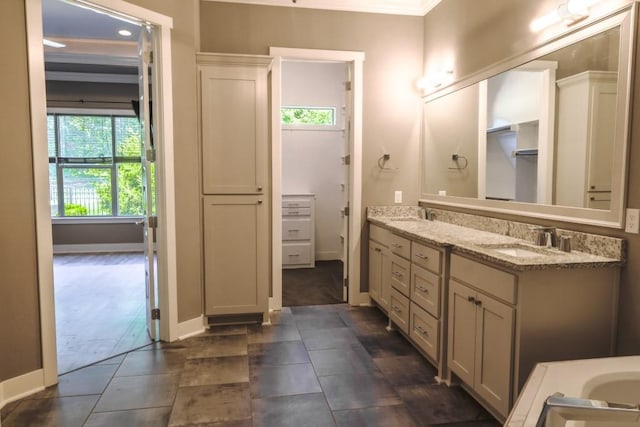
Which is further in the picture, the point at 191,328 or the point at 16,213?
the point at 191,328

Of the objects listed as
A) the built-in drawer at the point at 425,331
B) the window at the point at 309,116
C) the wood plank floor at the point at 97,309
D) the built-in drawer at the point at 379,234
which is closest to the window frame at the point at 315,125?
the window at the point at 309,116

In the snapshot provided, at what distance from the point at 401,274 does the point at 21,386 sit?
2.56 meters

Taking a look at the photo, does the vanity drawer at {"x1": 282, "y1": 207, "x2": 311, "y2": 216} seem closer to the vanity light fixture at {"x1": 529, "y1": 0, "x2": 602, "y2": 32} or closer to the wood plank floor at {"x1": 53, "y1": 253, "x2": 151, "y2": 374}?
the wood plank floor at {"x1": 53, "y1": 253, "x2": 151, "y2": 374}

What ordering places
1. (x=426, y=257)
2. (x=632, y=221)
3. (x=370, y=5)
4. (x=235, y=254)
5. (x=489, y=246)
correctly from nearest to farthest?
(x=632, y=221) → (x=489, y=246) → (x=426, y=257) → (x=235, y=254) → (x=370, y=5)

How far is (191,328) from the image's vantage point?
3.52 meters

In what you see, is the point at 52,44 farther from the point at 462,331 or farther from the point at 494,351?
the point at 494,351

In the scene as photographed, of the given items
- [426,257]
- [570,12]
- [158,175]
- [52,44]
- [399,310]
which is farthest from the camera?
[52,44]

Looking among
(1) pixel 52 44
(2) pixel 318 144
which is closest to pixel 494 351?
(2) pixel 318 144

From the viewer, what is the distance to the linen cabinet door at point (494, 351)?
6.69 ft

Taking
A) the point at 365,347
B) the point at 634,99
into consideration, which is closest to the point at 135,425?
the point at 365,347

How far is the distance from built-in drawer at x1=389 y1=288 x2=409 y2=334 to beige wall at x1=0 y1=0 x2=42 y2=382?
2420mm

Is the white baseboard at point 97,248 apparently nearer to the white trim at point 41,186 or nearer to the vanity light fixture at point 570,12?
the white trim at point 41,186

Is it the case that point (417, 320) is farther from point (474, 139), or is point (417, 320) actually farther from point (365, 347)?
point (474, 139)

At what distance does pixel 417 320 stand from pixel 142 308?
2.72 meters
